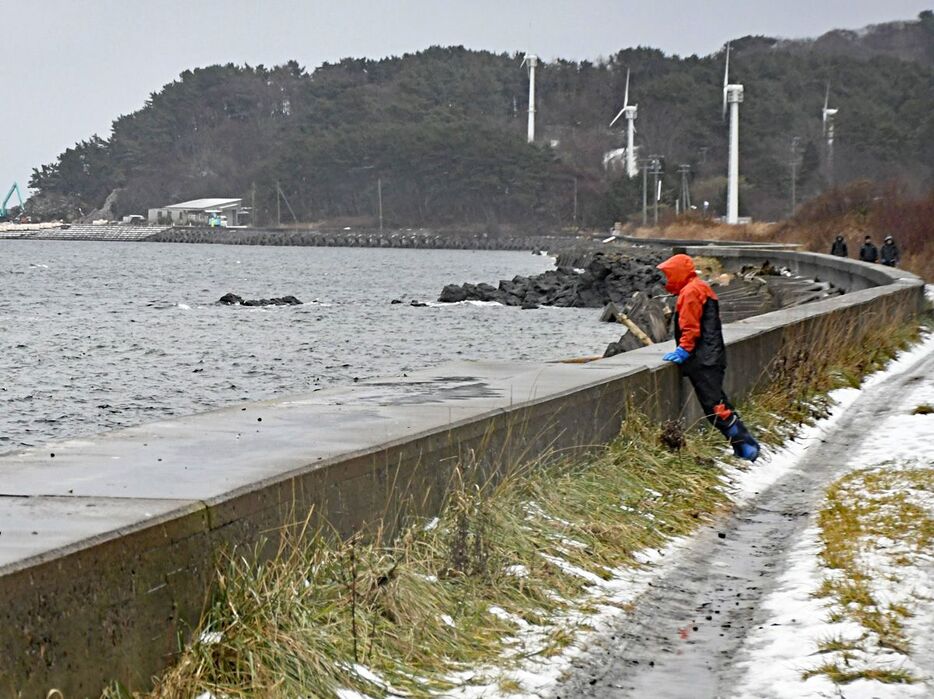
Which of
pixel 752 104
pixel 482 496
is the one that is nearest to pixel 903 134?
pixel 752 104

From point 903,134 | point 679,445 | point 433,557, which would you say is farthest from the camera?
point 903,134

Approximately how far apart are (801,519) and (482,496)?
8.97ft

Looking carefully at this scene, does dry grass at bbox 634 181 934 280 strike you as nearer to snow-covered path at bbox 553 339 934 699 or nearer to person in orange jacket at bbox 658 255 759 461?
person in orange jacket at bbox 658 255 759 461

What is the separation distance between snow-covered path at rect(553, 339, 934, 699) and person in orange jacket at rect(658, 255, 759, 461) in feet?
1.43

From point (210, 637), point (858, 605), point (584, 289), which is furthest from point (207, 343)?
point (210, 637)

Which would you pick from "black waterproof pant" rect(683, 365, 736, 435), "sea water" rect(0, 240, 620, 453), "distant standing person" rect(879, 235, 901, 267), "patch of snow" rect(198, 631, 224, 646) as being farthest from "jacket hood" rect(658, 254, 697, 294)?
"distant standing person" rect(879, 235, 901, 267)

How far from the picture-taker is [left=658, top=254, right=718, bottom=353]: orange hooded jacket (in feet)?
38.0

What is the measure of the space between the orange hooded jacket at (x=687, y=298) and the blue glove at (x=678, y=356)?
0.02 m

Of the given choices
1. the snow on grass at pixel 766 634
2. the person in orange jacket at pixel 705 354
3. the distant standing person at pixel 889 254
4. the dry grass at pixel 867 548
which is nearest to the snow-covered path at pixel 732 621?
the snow on grass at pixel 766 634

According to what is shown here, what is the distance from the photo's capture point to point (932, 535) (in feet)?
28.8

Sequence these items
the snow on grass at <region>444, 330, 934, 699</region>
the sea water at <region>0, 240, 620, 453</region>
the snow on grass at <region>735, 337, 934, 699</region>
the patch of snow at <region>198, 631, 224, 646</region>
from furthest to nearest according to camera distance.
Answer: the sea water at <region>0, 240, 620, 453</region>
the snow on grass at <region>735, 337, 934, 699</region>
the snow on grass at <region>444, 330, 934, 699</region>
the patch of snow at <region>198, 631, 224, 646</region>

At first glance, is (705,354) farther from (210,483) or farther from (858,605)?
(210,483)

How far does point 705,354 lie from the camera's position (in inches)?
461

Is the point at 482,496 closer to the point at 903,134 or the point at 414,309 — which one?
the point at 414,309
